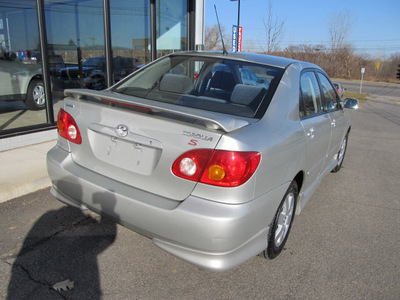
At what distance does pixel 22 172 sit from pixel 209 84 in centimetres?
266

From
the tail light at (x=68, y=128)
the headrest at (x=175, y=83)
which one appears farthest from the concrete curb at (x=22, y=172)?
the headrest at (x=175, y=83)

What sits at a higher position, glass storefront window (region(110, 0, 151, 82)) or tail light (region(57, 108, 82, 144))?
glass storefront window (region(110, 0, 151, 82))

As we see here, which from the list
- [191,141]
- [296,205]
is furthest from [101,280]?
[296,205]

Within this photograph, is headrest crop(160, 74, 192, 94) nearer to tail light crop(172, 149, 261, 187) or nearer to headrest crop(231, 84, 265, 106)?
headrest crop(231, 84, 265, 106)

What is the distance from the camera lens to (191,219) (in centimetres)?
207

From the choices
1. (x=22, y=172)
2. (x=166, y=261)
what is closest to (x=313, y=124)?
(x=166, y=261)

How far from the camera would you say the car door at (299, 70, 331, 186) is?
3063mm

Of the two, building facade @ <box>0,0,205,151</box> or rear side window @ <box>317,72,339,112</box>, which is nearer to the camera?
rear side window @ <box>317,72,339,112</box>

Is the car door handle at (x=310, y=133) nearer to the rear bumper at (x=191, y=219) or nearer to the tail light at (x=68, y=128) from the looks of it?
the rear bumper at (x=191, y=219)

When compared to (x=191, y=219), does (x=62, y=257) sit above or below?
below

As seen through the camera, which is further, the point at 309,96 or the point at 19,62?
the point at 19,62

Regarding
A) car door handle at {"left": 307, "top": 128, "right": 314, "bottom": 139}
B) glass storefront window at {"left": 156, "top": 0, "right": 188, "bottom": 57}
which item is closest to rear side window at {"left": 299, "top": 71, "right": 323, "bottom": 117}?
car door handle at {"left": 307, "top": 128, "right": 314, "bottom": 139}

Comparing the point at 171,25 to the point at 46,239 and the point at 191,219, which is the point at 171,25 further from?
the point at 191,219

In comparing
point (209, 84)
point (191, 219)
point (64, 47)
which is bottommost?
point (191, 219)
